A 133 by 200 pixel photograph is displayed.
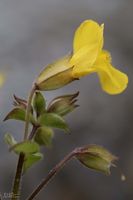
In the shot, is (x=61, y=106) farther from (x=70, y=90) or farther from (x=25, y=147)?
(x=70, y=90)

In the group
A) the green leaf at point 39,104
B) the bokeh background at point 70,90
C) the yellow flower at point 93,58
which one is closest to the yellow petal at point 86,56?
the yellow flower at point 93,58

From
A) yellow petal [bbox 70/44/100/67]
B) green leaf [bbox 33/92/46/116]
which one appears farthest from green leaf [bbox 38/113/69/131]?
yellow petal [bbox 70/44/100/67]

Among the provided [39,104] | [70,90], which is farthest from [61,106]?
[70,90]

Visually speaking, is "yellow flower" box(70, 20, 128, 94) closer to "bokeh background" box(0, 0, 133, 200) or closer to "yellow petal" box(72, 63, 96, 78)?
"yellow petal" box(72, 63, 96, 78)

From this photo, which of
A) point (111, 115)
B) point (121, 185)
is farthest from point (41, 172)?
point (111, 115)

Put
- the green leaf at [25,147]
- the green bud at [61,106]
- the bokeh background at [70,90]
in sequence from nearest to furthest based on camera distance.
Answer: the green leaf at [25,147]
the green bud at [61,106]
the bokeh background at [70,90]

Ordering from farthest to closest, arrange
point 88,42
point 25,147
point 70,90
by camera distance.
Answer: point 70,90
point 88,42
point 25,147

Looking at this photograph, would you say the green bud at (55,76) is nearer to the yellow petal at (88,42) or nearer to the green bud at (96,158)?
the yellow petal at (88,42)
